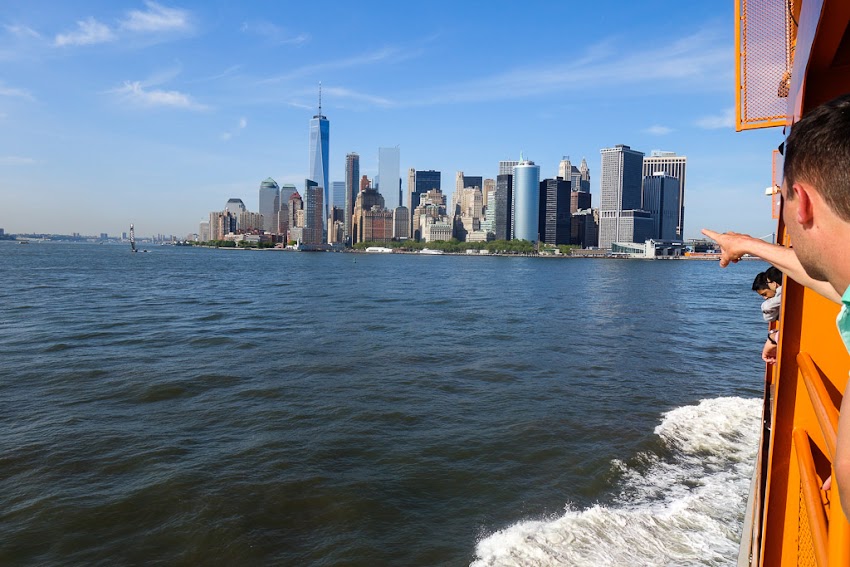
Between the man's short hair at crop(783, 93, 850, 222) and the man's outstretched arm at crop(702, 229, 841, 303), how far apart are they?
41 centimetres

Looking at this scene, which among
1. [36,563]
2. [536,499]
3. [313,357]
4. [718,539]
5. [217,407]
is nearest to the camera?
[36,563]

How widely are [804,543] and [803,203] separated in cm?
190

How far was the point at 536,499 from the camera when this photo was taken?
7734mm

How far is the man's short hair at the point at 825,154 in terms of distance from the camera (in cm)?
107

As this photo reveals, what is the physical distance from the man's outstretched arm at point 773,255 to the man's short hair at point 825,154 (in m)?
0.41

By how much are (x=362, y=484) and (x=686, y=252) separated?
194128 mm

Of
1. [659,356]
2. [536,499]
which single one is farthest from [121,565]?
[659,356]

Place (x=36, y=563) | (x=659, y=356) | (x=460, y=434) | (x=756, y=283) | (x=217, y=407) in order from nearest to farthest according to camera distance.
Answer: (x=756, y=283)
(x=36, y=563)
(x=460, y=434)
(x=217, y=407)
(x=659, y=356)

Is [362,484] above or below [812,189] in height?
below

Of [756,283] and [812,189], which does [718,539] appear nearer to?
[756,283]

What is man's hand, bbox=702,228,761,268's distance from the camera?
2.24 meters

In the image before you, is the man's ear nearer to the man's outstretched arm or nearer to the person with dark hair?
the person with dark hair

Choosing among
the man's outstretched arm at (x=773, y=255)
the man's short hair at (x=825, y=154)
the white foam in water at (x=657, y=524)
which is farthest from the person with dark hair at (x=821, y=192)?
the white foam in water at (x=657, y=524)

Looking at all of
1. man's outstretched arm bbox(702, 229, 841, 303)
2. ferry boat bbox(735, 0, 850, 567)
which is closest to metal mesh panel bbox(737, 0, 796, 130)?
ferry boat bbox(735, 0, 850, 567)
